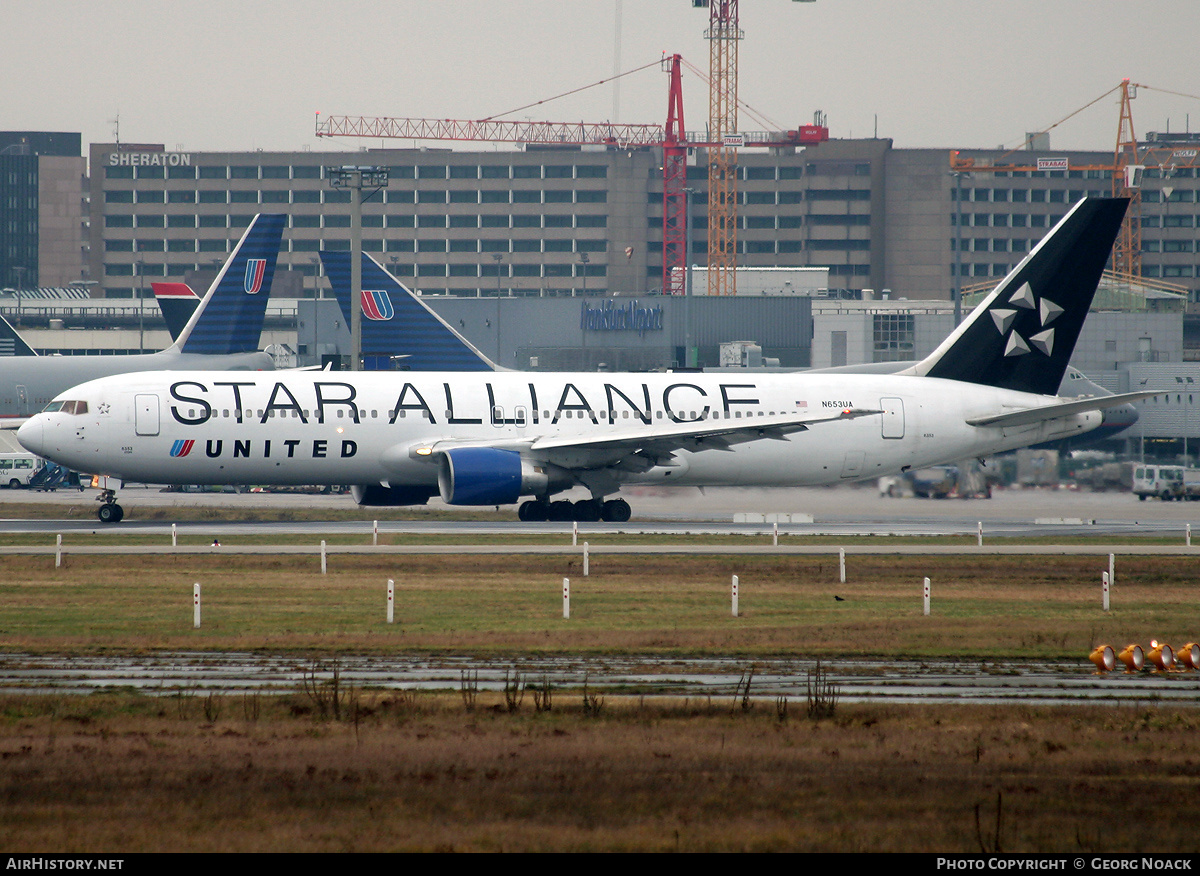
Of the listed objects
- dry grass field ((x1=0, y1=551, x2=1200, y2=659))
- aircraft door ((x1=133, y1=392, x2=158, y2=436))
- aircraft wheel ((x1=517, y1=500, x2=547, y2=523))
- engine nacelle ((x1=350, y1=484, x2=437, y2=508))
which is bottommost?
dry grass field ((x1=0, y1=551, x2=1200, y2=659))

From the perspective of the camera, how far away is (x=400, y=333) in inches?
2584

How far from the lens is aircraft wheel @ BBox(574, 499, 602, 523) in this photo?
46.3m

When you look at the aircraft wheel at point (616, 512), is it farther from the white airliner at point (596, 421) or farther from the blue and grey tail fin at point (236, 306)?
the blue and grey tail fin at point (236, 306)

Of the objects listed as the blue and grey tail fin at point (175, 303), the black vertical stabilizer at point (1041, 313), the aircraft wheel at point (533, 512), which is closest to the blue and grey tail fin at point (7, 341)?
the blue and grey tail fin at point (175, 303)

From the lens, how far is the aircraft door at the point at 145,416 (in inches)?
1667

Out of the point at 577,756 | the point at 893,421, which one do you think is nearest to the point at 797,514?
the point at 893,421

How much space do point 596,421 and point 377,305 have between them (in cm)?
2302

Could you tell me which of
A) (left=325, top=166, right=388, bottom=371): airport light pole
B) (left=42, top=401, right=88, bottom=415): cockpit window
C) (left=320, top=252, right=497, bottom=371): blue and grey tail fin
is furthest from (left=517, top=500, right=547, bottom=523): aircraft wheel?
(left=320, top=252, right=497, bottom=371): blue and grey tail fin

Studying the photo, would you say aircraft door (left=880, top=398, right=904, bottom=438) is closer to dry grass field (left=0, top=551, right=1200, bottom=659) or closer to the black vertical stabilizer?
the black vertical stabilizer

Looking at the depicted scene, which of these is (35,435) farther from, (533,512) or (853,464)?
(853,464)

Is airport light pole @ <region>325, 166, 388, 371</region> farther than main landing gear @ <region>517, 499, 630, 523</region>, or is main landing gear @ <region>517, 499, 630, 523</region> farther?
airport light pole @ <region>325, 166, 388, 371</region>

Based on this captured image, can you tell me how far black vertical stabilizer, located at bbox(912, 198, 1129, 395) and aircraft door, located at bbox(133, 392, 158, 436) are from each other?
2738cm

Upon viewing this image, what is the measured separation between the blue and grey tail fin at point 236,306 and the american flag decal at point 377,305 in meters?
4.64

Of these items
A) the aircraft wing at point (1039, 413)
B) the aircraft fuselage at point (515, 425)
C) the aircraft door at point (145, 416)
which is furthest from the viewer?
the aircraft wing at point (1039, 413)
